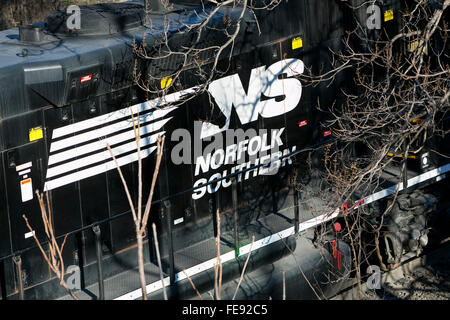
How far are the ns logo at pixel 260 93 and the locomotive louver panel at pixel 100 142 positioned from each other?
1.88ft

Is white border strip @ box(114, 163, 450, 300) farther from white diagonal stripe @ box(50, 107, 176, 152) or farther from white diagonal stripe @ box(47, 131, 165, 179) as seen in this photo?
white diagonal stripe @ box(50, 107, 176, 152)

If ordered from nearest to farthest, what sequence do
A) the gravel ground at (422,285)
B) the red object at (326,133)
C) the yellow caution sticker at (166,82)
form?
the yellow caution sticker at (166,82) → the red object at (326,133) → the gravel ground at (422,285)

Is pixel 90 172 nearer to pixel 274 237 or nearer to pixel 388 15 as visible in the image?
pixel 274 237

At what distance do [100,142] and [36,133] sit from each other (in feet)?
2.06

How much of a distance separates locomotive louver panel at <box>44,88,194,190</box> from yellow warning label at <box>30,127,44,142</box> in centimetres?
13

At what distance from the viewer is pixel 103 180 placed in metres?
7.33

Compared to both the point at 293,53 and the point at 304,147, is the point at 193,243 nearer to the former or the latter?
the point at 304,147

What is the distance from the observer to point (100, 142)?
7.20 metres

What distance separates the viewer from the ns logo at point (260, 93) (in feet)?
26.5

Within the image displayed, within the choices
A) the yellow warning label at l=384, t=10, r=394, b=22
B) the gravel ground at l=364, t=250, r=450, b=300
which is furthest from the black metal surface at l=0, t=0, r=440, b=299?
the gravel ground at l=364, t=250, r=450, b=300

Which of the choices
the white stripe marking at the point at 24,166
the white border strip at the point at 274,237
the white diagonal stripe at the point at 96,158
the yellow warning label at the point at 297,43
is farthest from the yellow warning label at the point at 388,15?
the white stripe marking at the point at 24,166

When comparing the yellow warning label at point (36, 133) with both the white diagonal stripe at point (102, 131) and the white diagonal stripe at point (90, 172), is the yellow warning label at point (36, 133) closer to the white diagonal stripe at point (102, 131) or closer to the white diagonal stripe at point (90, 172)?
the white diagonal stripe at point (102, 131)

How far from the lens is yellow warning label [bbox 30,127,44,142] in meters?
6.79

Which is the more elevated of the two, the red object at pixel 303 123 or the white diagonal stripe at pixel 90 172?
the white diagonal stripe at pixel 90 172
